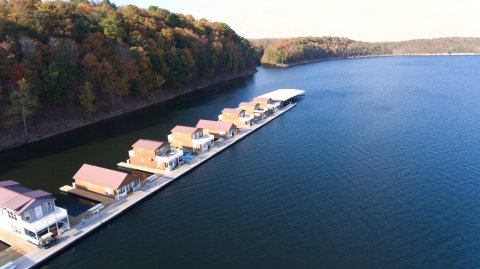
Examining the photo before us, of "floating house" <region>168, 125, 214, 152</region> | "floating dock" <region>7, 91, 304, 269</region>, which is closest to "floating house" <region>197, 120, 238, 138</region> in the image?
"floating dock" <region>7, 91, 304, 269</region>

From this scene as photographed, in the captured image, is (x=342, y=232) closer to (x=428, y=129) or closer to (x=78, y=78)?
(x=428, y=129)

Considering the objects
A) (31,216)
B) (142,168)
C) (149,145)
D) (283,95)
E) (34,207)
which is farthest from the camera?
(283,95)

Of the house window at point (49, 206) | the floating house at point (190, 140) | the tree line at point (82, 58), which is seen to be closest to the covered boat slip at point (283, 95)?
the tree line at point (82, 58)

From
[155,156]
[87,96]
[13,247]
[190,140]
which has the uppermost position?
[87,96]

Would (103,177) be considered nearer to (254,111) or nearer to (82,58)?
(254,111)

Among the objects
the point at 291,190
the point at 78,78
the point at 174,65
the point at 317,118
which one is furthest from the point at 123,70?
the point at 291,190

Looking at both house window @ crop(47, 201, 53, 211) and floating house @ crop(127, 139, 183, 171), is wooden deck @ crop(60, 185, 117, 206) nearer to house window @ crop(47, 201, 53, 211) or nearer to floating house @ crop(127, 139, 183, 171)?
house window @ crop(47, 201, 53, 211)

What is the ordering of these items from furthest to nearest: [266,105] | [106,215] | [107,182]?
1. [266,105]
2. [107,182]
3. [106,215]

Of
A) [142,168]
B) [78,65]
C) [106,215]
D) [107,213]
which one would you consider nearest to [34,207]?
[106,215]
